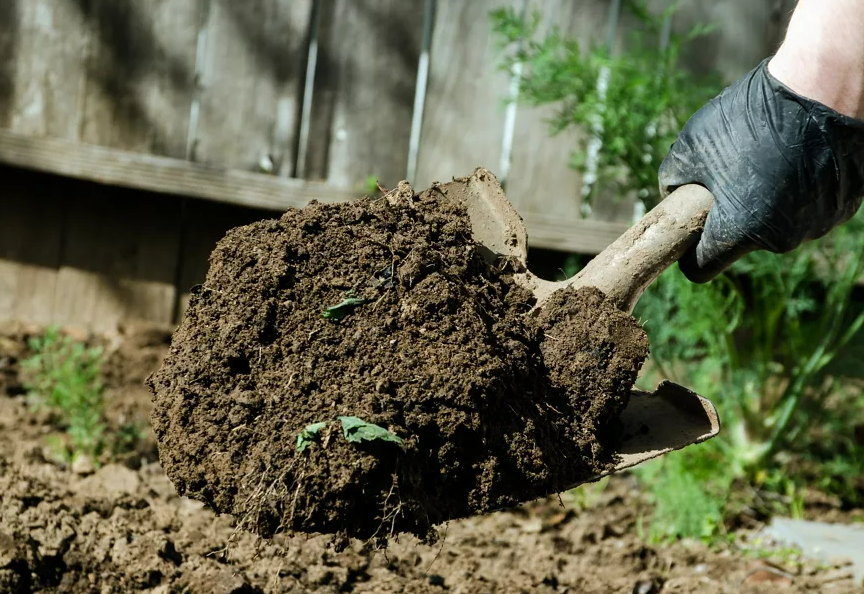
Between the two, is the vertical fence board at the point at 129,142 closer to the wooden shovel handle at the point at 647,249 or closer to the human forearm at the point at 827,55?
the wooden shovel handle at the point at 647,249

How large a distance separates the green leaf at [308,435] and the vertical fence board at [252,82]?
231 centimetres

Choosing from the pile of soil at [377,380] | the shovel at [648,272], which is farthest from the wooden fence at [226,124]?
the pile of soil at [377,380]

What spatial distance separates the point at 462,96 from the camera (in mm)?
3676

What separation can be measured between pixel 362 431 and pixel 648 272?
810 mm

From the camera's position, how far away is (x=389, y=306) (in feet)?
5.59

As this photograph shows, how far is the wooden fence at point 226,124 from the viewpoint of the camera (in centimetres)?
352

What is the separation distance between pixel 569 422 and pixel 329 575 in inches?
32.9

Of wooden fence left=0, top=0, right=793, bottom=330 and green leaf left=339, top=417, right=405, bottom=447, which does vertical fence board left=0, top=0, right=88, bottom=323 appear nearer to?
wooden fence left=0, top=0, right=793, bottom=330

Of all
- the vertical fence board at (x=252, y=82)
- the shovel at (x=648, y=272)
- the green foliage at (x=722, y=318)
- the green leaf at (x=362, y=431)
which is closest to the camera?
the green leaf at (x=362, y=431)

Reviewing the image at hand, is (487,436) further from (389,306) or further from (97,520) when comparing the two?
(97,520)

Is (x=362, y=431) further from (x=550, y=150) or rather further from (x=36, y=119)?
(x=36, y=119)

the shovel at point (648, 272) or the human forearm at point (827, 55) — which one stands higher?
the human forearm at point (827, 55)

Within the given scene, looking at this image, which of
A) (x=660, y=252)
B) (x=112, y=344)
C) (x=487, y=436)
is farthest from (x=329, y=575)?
(x=112, y=344)

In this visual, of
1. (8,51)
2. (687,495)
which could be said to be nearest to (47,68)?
(8,51)
